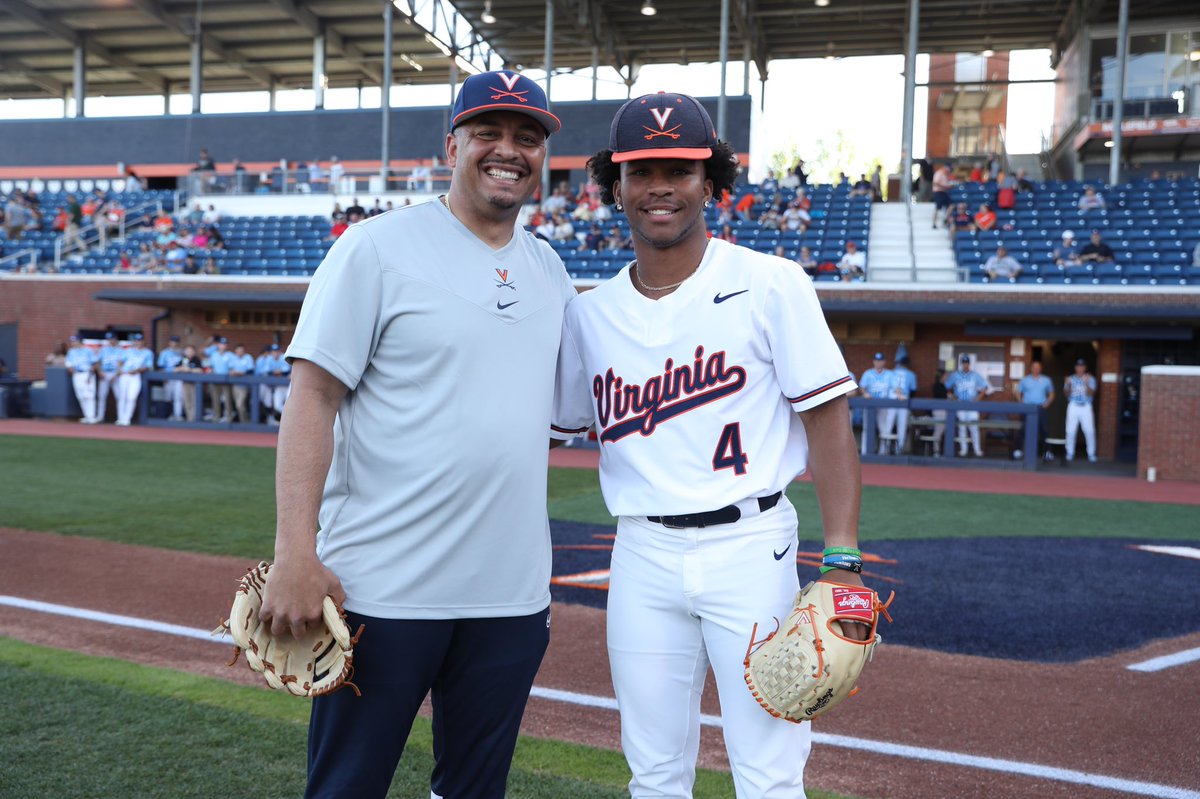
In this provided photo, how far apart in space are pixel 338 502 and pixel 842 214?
2020 centimetres

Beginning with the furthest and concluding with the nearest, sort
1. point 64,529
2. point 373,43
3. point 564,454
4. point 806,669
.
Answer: point 373,43, point 564,454, point 64,529, point 806,669

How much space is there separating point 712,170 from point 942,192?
20.2 metres

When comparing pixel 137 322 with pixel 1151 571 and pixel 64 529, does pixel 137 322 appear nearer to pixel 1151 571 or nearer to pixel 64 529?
pixel 64 529

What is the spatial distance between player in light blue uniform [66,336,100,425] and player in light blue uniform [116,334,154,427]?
50 centimetres

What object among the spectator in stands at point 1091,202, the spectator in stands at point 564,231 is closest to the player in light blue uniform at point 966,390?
the spectator in stands at point 1091,202

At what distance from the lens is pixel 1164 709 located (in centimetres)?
419

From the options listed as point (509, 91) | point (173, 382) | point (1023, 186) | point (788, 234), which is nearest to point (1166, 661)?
point (509, 91)

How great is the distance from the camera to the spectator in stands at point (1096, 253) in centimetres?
1669

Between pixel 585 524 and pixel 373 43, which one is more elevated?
pixel 373 43

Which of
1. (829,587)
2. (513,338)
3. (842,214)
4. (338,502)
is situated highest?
(842,214)

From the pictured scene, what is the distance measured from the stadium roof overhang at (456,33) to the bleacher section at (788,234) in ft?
19.0

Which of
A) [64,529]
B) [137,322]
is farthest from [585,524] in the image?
[137,322]

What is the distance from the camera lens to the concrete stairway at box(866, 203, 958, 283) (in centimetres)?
1767

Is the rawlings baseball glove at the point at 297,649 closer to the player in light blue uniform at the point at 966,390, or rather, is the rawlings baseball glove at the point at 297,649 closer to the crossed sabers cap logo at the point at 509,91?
the crossed sabers cap logo at the point at 509,91
